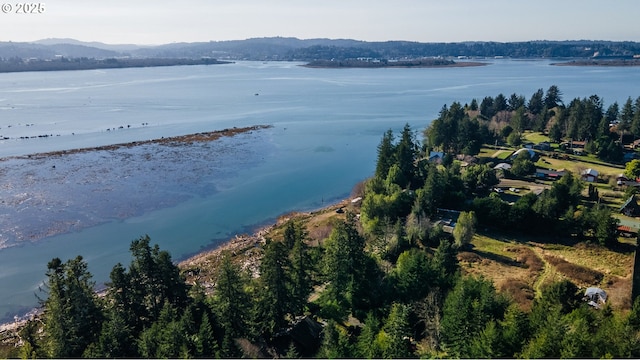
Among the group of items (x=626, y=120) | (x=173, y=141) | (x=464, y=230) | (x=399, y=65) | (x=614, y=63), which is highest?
(x=399, y=65)

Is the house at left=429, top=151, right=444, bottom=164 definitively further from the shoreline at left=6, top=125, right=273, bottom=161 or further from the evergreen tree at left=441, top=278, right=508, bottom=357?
the shoreline at left=6, top=125, right=273, bottom=161

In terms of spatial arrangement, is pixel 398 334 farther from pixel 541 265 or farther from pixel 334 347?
pixel 541 265

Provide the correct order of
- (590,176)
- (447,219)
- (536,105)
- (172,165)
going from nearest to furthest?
(447,219), (590,176), (172,165), (536,105)

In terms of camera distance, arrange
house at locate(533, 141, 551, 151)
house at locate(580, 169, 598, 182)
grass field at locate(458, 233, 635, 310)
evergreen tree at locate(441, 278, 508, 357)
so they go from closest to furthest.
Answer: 1. evergreen tree at locate(441, 278, 508, 357)
2. grass field at locate(458, 233, 635, 310)
3. house at locate(580, 169, 598, 182)
4. house at locate(533, 141, 551, 151)

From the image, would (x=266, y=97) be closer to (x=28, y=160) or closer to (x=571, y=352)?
(x=28, y=160)

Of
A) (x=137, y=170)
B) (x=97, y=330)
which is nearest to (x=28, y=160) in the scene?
(x=137, y=170)

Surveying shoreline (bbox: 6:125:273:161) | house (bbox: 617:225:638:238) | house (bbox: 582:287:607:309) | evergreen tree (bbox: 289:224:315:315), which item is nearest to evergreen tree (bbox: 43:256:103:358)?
evergreen tree (bbox: 289:224:315:315)

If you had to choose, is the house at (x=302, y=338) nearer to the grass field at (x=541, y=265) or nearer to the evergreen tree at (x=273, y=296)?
the evergreen tree at (x=273, y=296)

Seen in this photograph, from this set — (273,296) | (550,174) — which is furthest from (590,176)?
(273,296)

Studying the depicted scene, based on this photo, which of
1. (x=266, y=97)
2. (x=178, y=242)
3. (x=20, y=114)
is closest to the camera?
(x=178, y=242)
